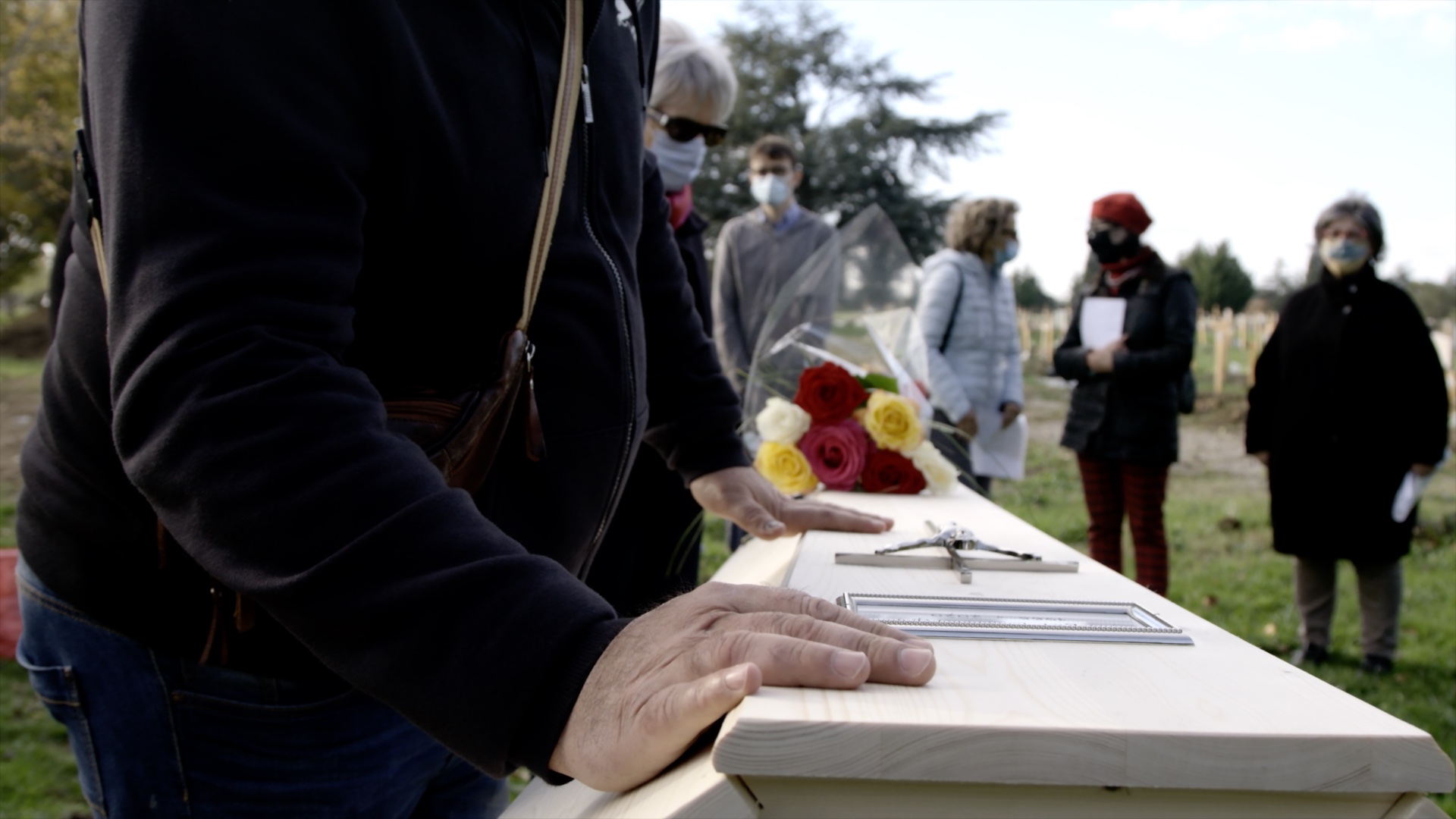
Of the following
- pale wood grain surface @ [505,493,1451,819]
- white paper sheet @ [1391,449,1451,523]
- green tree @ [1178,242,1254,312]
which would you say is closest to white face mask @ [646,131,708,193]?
pale wood grain surface @ [505,493,1451,819]

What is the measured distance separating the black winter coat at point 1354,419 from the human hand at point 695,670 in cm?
492

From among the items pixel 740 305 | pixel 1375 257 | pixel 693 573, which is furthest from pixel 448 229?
pixel 1375 257

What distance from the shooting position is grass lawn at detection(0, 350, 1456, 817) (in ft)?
11.9

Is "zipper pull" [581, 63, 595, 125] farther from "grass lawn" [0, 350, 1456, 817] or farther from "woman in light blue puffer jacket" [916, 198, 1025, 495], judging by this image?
"woman in light blue puffer jacket" [916, 198, 1025, 495]

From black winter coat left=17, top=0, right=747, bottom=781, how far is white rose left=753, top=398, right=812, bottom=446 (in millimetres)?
1577

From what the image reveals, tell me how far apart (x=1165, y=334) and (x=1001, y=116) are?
76.3 ft

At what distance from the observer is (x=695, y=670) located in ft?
2.41

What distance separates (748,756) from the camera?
0.64m

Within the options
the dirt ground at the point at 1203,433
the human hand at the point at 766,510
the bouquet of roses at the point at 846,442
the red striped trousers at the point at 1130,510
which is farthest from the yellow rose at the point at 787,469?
the dirt ground at the point at 1203,433

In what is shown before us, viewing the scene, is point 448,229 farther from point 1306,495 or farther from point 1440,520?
point 1440,520

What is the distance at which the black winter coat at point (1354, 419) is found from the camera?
4.84 metres

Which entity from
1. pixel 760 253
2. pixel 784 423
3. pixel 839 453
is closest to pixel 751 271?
pixel 760 253

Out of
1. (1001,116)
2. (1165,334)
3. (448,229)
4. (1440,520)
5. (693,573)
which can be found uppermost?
(1001,116)

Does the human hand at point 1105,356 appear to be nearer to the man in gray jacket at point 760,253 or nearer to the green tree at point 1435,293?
the man in gray jacket at point 760,253
